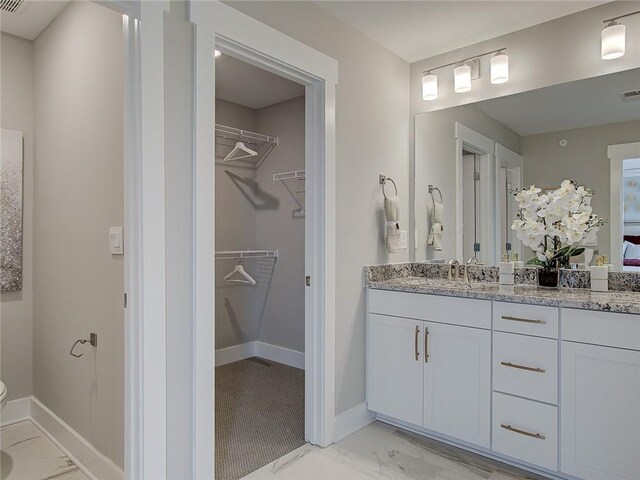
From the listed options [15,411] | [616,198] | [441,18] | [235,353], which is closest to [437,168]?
[441,18]

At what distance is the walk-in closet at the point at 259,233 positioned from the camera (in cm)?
366

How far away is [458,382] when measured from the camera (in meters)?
2.24

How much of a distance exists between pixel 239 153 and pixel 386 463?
2.78m

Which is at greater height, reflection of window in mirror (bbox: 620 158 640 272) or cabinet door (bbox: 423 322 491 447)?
reflection of window in mirror (bbox: 620 158 640 272)

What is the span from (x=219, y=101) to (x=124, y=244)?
2.52 m

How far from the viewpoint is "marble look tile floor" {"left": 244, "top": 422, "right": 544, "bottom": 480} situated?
2045mm

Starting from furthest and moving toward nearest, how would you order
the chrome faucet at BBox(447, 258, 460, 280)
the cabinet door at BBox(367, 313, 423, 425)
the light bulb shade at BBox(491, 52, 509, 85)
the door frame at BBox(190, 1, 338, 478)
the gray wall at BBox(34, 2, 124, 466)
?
the chrome faucet at BBox(447, 258, 460, 280) → the light bulb shade at BBox(491, 52, 509, 85) → the cabinet door at BBox(367, 313, 423, 425) → the gray wall at BBox(34, 2, 124, 466) → the door frame at BBox(190, 1, 338, 478)

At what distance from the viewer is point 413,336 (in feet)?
7.93

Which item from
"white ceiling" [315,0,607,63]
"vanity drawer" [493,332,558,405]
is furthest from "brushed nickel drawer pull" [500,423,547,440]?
"white ceiling" [315,0,607,63]

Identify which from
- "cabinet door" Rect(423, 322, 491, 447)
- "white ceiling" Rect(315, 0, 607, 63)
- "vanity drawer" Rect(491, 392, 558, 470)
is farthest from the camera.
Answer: "white ceiling" Rect(315, 0, 607, 63)

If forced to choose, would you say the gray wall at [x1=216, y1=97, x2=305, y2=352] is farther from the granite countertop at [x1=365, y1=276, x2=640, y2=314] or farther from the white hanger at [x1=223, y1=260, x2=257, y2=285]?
the granite countertop at [x1=365, y1=276, x2=640, y2=314]

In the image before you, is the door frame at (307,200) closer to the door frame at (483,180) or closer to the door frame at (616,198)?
the door frame at (483,180)

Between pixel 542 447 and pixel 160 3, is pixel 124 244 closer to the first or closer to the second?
pixel 160 3

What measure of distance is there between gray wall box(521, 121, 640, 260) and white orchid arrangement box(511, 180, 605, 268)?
57mm
